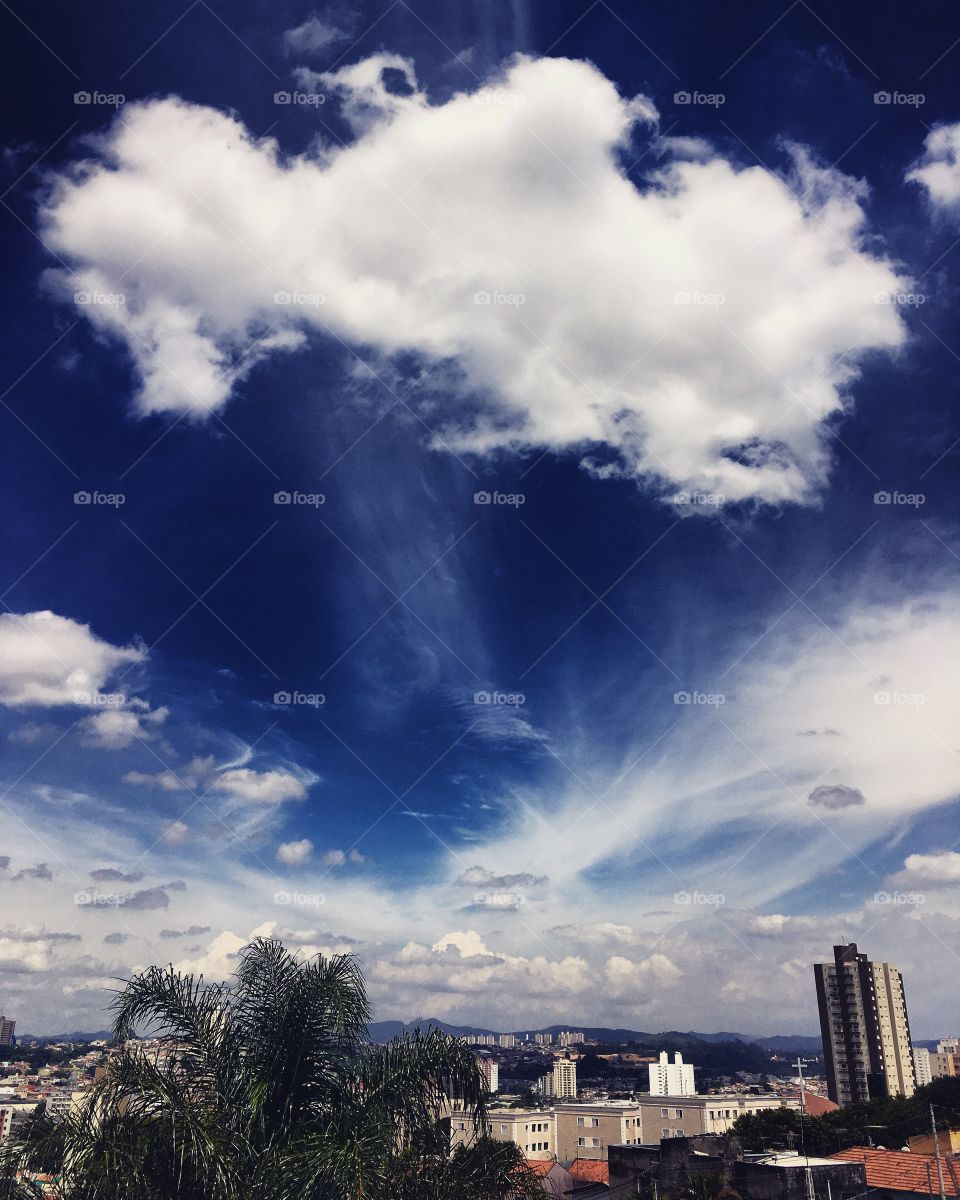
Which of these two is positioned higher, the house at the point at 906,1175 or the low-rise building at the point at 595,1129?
the house at the point at 906,1175

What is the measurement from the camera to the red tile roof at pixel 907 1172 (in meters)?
24.2

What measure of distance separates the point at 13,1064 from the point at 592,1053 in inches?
3642

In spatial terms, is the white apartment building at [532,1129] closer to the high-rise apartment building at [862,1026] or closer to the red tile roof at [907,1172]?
the red tile roof at [907,1172]

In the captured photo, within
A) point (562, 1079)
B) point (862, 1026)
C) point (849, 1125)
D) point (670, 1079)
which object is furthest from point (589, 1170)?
point (862, 1026)

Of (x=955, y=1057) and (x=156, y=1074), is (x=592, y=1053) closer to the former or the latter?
(x=955, y=1057)

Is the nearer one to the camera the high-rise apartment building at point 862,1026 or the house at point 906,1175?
the house at point 906,1175

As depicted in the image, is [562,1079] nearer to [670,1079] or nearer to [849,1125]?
[670,1079]

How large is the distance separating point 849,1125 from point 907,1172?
21917mm

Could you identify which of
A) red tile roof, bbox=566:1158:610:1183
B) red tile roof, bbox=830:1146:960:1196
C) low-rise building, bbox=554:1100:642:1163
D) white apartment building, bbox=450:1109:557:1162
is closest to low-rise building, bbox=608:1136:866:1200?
red tile roof, bbox=830:1146:960:1196

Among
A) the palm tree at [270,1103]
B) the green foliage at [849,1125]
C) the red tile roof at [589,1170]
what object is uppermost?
the palm tree at [270,1103]

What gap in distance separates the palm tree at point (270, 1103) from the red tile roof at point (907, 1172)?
66.1 feet

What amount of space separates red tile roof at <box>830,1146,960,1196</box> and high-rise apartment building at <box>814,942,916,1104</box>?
285ft

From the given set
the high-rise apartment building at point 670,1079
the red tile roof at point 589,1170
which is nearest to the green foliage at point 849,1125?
the red tile roof at point 589,1170

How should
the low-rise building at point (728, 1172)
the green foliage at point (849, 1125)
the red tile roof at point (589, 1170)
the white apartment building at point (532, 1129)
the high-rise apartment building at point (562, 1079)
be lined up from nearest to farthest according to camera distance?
the low-rise building at point (728, 1172), the red tile roof at point (589, 1170), the green foliage at point (849, 1125), the white apartment building at point (532, 1129), the high-rise apartment building at point (562, 1079)
